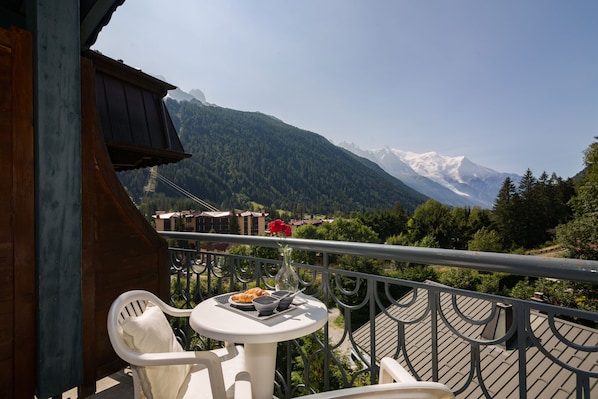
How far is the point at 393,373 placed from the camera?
848 mm

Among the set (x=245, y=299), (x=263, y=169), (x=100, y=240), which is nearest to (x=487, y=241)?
(x=245, y=299)

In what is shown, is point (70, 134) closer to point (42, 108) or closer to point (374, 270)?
point (42, 108)

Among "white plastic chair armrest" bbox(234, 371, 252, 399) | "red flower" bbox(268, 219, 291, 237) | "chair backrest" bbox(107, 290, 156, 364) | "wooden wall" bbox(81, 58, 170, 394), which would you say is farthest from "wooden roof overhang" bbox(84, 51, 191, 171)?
"white plastic chair armrest" bbox(234, 371, 252, 399)

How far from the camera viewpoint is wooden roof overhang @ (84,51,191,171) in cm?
276

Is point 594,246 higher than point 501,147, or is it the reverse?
point 501,147

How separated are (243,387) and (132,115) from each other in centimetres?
281

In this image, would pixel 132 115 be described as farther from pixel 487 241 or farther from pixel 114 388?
pixel 487 241

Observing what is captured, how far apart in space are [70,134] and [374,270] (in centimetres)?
3151

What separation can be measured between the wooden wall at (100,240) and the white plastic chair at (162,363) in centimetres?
64

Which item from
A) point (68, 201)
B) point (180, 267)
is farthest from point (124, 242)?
point (180, 267)

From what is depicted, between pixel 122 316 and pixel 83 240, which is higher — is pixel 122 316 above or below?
below

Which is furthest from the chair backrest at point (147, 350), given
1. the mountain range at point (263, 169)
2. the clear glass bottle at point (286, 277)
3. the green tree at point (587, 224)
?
the mountain range at point (263, 169)

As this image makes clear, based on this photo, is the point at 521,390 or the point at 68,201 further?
the point at 68,201

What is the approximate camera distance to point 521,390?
114 centimetres
